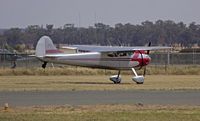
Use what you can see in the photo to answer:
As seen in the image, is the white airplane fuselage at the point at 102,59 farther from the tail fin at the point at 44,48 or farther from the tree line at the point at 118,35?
the tree line at the point at 118,35

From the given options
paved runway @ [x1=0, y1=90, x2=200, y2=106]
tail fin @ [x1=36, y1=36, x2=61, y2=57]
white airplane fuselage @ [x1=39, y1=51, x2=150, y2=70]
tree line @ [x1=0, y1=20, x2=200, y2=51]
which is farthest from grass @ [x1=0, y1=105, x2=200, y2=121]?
tree line @ [x1=0, y1=20, x2=200, y2=51]

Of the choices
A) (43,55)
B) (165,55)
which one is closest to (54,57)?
(43,55)

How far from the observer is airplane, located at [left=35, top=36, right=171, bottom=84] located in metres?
32.3

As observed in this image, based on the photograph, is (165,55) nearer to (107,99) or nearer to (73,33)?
(107,99)

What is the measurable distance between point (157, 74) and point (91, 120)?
29787mm

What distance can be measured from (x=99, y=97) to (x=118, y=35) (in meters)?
123

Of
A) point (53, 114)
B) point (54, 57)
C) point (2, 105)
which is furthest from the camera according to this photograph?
point (54, 57)

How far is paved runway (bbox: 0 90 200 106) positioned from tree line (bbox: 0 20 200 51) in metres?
111

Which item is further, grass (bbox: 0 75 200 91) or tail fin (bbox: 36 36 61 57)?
tail fin (bbox: 36 36 61 57)

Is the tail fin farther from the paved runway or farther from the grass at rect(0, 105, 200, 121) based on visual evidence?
the grass at rect(0, 105, 200, 121)

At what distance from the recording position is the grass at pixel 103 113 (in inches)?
619

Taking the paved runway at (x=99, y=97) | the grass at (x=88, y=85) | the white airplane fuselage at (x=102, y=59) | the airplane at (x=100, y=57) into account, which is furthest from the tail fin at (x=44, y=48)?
the paved runway at (x=99, y=97)

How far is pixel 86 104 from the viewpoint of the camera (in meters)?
19.7

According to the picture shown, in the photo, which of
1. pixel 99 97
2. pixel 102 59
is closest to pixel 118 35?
pixel 102 59
